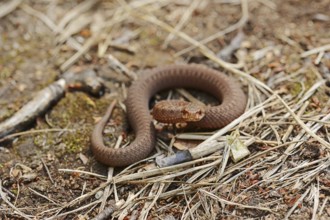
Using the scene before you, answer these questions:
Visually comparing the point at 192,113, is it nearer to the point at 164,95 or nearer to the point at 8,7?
the point at 164,95

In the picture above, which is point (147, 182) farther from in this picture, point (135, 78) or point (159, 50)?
point (159, 50)

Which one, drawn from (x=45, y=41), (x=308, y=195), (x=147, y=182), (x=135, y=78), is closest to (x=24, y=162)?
(x=147, y=182)

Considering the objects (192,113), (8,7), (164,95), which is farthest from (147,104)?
(8,7)

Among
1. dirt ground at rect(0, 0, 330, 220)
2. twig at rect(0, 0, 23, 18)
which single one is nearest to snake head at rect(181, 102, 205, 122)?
dirt ground at rect(0, 0, 330, 220)

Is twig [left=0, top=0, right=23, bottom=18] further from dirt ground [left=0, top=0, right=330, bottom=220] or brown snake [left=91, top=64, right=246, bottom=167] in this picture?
brown snake [left=91, top=64, right=246, bottom=167]

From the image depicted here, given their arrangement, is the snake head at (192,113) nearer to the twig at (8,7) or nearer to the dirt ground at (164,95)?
the dirt ground at (164,95)
